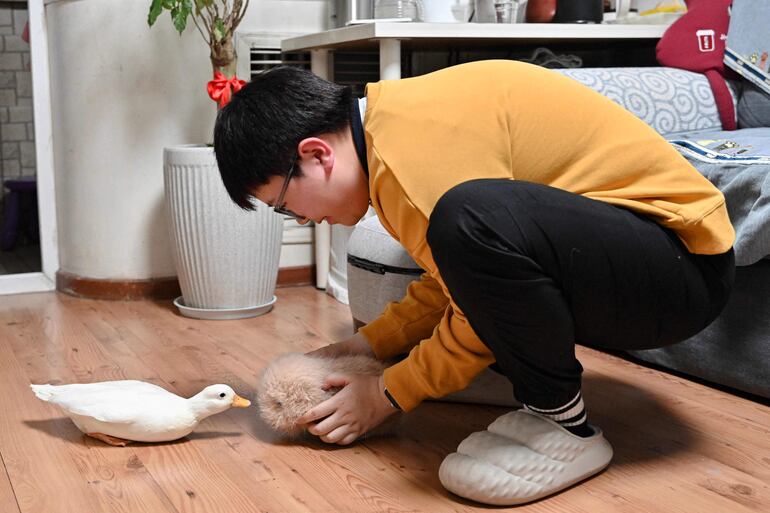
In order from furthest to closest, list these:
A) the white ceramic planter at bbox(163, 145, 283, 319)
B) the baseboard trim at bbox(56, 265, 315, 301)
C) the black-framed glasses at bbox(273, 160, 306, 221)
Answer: the baseboard trim at bbox(56, 265, 315, 301) < the white ceramic planter at bbox(163, 145, 283, 319) < the black-framed glasses at bbox(273, 160, 306, 221)

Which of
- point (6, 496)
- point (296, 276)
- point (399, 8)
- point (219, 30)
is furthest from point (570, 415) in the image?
point (296, 276)

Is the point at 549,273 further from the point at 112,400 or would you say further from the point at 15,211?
the point at 15,211

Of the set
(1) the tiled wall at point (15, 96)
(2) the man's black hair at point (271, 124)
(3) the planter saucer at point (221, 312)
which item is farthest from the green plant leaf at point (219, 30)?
(2) the man's black hair at point (271, 124)

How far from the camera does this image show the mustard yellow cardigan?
3.94ft

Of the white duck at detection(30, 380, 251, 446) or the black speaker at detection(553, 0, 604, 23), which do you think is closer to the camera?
the white duck at detection(30, 380, 251, 446)

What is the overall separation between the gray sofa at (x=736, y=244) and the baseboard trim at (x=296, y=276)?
826 mm

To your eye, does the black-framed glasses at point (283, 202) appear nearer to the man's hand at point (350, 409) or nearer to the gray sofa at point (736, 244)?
the man's hand at point (350, 409)

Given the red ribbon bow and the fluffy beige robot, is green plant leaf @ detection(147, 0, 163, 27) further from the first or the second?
the fluffy beige robot

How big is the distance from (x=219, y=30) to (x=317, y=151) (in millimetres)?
1217

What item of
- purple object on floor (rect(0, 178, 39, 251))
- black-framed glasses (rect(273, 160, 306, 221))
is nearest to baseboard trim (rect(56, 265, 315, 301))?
purple object on floor (rect(0, 178, 39, 251))

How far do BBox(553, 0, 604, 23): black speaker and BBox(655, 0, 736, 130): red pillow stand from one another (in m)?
0.22

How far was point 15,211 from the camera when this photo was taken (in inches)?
131

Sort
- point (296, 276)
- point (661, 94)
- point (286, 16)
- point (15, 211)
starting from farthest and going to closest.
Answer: point (15, 211)
point (296, 276)
point (286, 16)
point (661, 94)

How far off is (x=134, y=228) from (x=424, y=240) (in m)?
1.59
